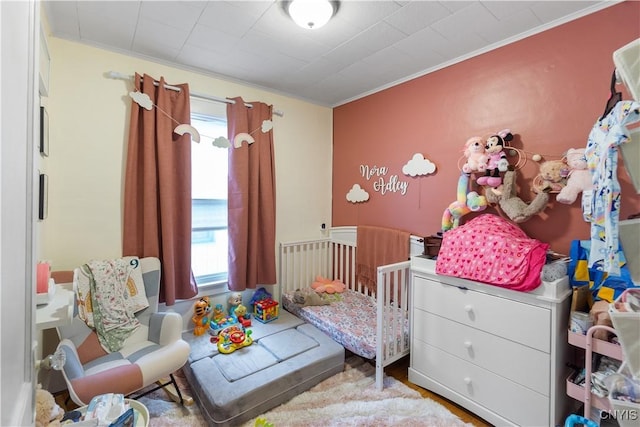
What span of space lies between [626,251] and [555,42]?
1.57 metres

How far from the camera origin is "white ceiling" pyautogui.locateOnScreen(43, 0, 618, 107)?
1.69 meters

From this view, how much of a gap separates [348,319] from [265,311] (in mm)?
755

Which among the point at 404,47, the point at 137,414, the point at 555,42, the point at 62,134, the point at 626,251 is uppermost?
the point at 404,47

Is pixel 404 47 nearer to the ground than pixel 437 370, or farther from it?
farther from it

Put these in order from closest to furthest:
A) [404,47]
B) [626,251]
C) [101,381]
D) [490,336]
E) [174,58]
Result: [626,251] < [101,381] < [490,336] < [404,47] < [174,58]

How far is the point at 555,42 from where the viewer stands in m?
1.82

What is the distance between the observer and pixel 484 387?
1756 millimetres

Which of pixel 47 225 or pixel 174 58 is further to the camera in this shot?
pixel 174 58

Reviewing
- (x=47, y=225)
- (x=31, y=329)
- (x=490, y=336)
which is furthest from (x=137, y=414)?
(x=490, y=336)

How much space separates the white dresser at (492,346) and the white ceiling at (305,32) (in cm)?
157

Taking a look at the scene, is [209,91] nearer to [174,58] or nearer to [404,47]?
[174,58]

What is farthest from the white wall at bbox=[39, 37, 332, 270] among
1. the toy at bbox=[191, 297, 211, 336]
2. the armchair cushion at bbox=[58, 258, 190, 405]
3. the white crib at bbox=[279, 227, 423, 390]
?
the white crib at bbox=[279, 227, 423, 390]

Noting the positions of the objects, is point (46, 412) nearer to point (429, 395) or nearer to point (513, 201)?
point (429, 395)

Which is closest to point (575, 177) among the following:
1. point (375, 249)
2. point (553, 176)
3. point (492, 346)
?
point (553, 176)
